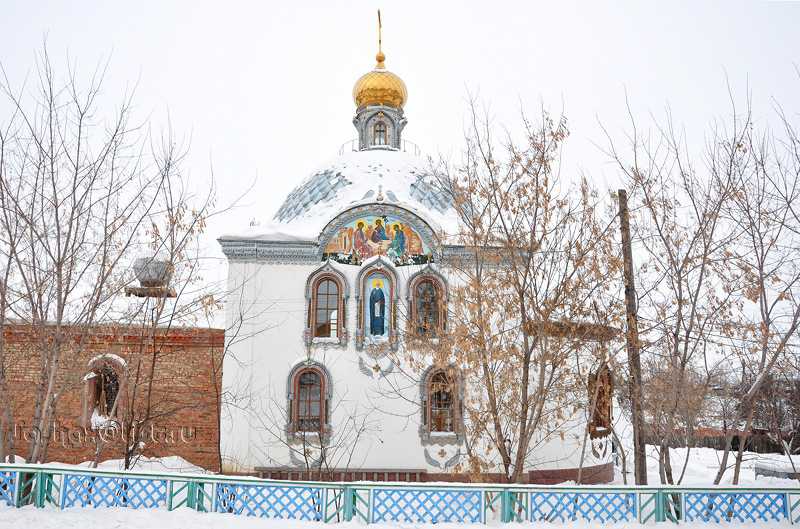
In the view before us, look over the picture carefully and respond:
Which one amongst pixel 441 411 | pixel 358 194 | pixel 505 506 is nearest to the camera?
pixel 505 506

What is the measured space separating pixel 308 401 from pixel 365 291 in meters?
2.52

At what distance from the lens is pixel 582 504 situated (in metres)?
7.33

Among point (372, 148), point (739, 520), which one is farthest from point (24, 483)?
point (372, 148)

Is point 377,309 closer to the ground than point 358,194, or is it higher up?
closer to the ground

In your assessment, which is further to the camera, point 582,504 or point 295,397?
point 295,397

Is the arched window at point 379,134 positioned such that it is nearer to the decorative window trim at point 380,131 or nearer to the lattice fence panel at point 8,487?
the decorative window trim at point 380,131

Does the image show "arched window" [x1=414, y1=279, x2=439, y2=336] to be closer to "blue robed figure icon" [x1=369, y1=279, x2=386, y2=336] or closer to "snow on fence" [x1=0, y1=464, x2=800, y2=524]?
"blue robed figure icon" [x1=369, y1=279, x2=386, y2=336]

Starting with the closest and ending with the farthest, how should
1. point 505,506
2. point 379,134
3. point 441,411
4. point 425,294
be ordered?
point 505,506
point 441,411
point 425,294
point 379,134

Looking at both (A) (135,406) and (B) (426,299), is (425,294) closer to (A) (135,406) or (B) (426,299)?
(B) (426,299)

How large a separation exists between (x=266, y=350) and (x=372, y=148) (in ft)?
22.0

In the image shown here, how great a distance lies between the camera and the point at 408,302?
14.1m

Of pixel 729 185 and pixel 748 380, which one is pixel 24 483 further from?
pixel 748 380

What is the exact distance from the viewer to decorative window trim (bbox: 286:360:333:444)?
13492 millimetres

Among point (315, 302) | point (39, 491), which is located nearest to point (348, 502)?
point (39, 491)
